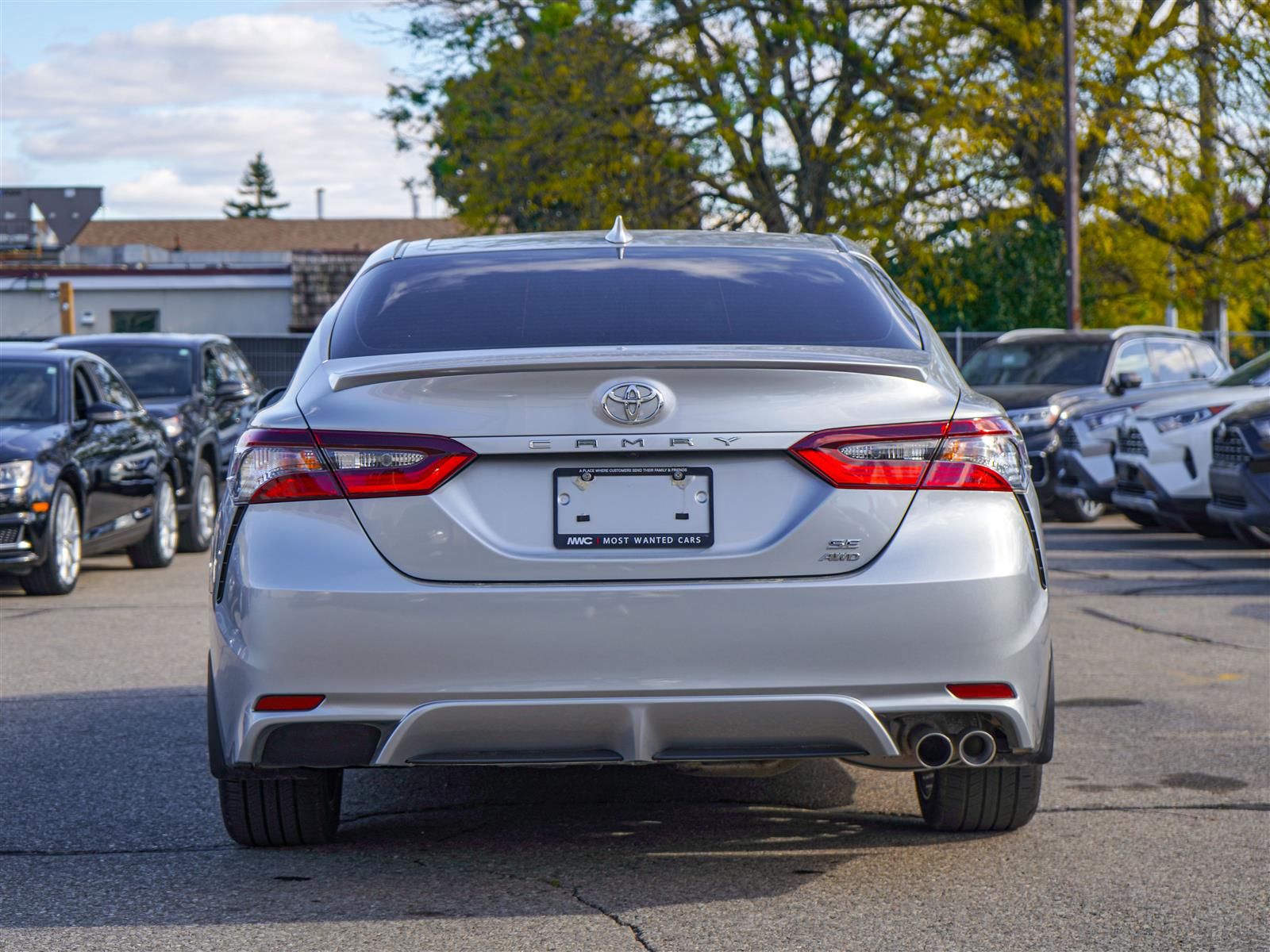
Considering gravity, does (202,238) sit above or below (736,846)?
above

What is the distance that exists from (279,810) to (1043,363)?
46.6 ft

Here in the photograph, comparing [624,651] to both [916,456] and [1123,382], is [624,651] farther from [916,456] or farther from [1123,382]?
[1123,382]

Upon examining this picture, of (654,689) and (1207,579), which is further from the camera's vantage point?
(1207,579)

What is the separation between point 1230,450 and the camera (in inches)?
490

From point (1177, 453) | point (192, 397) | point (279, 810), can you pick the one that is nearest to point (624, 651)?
point (279, 810)

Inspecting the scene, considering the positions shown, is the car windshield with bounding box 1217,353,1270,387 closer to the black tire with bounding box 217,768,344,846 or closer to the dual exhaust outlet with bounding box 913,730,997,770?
the dual exhaust outlet with bounding box 913,730,997,770

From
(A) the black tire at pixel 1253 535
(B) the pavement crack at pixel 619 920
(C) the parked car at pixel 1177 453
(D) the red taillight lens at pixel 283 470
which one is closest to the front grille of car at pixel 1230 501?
(A) the black tire at pixel 1253 535

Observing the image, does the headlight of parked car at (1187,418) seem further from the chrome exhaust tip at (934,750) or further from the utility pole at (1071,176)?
the utility pole at (1071,176)

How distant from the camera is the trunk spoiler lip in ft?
13.2

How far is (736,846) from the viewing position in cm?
471

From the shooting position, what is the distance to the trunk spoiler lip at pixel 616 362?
13.2 ft

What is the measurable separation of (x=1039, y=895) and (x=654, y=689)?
1126 mm

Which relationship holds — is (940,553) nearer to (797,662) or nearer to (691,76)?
(797,662)

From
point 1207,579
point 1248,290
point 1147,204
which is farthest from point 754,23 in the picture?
point 1207,579
